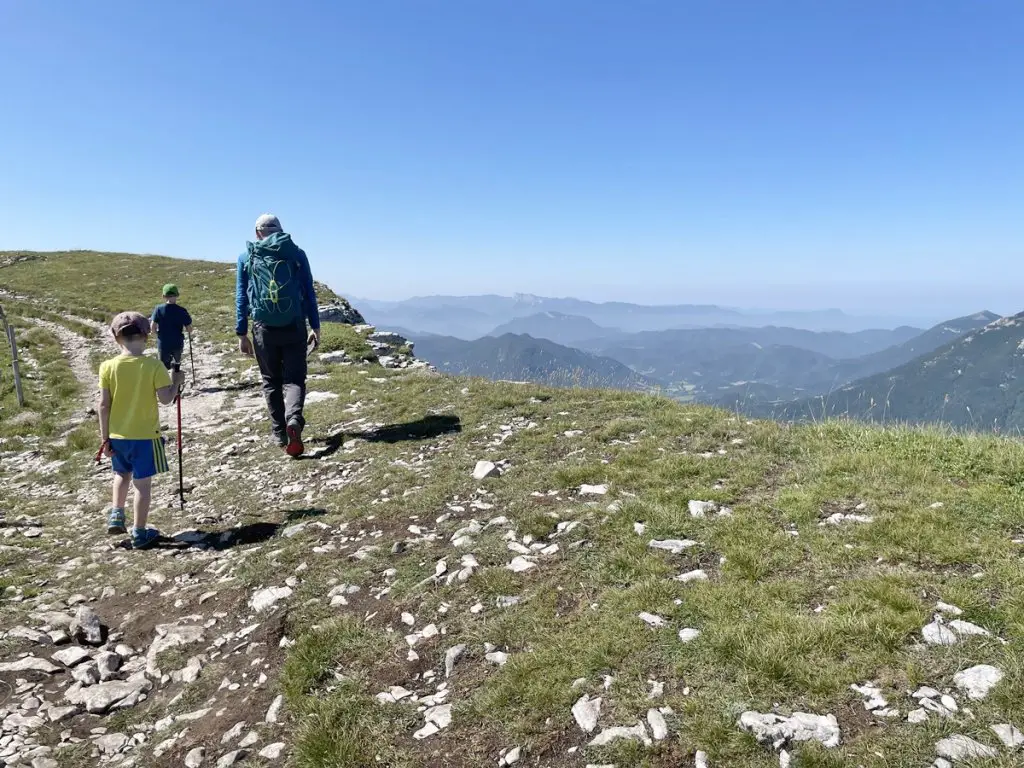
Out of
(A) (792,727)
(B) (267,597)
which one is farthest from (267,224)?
(A) (792,727)

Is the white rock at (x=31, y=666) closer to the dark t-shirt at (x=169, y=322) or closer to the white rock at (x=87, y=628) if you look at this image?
the white rock at (x=87, y=628)

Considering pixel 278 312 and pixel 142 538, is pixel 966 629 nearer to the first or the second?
pixel 142 538

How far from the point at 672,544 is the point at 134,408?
7.53 meters

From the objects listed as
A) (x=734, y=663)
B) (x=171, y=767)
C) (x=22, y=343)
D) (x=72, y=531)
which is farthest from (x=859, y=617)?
(x=22, y=343)

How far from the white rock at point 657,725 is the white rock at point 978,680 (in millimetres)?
2085

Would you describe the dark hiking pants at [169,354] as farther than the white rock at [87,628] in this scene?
Yes

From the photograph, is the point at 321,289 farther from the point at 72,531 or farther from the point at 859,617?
the point at 859,617

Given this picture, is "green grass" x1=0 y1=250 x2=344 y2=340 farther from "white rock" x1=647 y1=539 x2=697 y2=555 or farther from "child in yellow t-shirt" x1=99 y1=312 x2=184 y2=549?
"white rock" x1=647 y1=539 x2=697 y2=555

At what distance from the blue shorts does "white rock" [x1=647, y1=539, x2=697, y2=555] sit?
22.3 feet

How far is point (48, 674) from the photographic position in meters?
5.43

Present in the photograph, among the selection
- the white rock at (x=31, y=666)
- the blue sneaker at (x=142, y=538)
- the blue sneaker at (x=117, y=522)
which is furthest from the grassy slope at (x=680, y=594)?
the white rock at (x=31, y=666)

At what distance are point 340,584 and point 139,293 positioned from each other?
5007 cm

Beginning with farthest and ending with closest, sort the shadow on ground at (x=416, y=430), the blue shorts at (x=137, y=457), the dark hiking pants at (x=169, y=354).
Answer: the dark hiking pants at (x=169, y=354), the shadow on ground at (x=416, y=430), the blue shorts at (x=137, y=457)

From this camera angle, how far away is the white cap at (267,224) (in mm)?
11070
